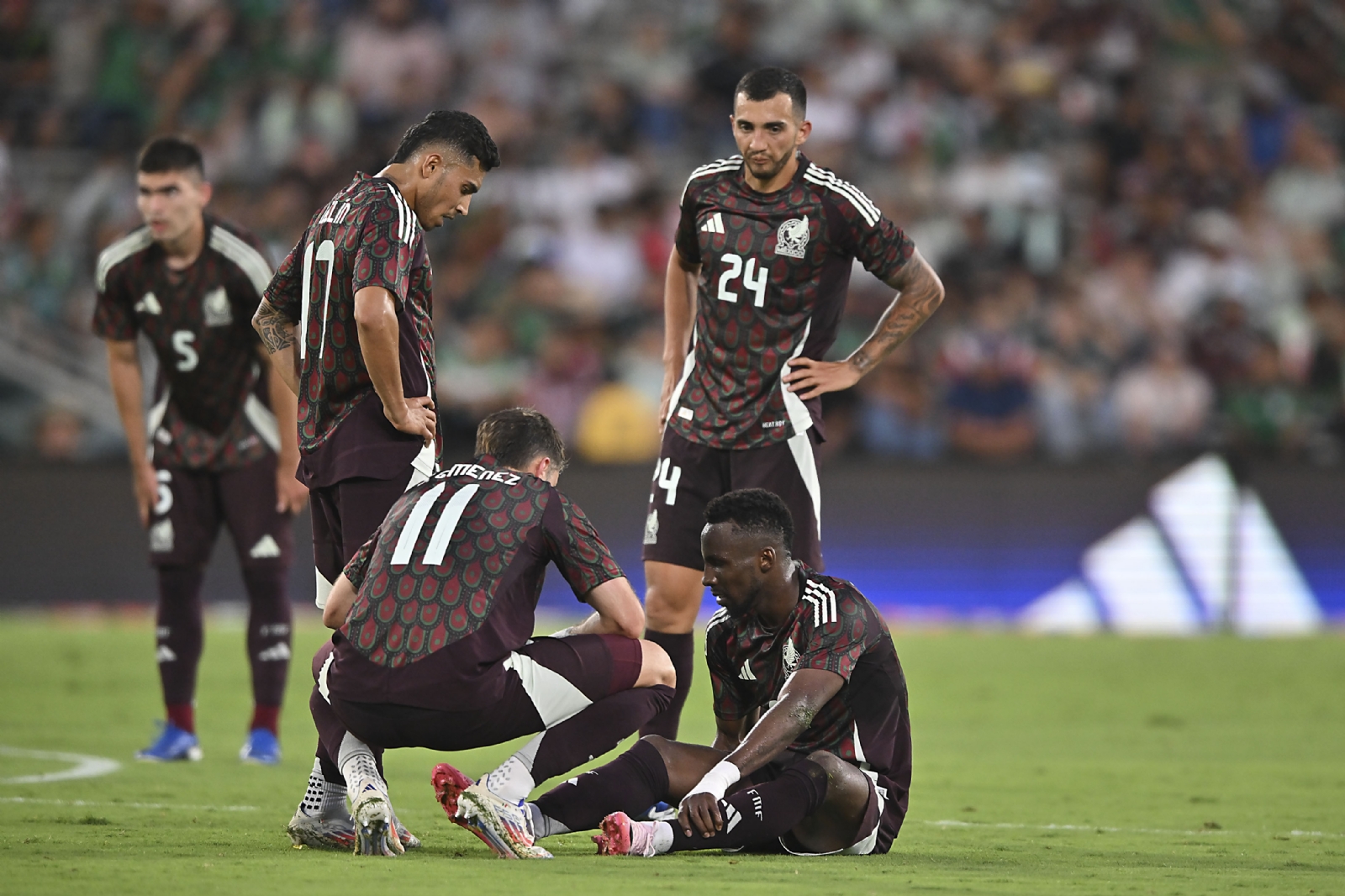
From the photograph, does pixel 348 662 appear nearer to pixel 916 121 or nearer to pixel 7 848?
pixel 7 848

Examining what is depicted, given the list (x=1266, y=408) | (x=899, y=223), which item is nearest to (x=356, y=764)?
(x=1266, y=408)

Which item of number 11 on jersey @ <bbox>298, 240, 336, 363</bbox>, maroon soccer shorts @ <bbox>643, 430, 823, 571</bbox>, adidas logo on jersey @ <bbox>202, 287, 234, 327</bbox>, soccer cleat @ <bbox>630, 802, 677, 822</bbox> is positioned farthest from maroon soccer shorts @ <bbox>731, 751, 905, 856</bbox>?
adidas logo on jersey @ <bbox>202, 287, 234, 327</bbox>

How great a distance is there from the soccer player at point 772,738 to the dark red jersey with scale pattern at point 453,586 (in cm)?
44

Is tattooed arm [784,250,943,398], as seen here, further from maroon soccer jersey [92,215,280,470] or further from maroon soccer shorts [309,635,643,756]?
maroon soccer jersey [92,215,280,470]

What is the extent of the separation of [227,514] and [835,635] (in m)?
3.78

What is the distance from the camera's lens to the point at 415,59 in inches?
720

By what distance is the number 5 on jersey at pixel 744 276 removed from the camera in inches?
271

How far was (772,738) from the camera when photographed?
5.23 meters

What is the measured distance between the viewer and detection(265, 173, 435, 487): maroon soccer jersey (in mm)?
5672

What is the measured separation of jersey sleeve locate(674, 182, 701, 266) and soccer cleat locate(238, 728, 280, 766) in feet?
9.32

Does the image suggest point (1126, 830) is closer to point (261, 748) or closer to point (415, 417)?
point (415, 417)

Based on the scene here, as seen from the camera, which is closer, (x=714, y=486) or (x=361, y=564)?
(x=361, y=564)

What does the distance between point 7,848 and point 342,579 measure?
1231mm

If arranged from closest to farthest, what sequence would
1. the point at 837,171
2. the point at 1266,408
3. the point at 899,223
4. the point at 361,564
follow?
the point at 361,564
the point at 1266,408
the point at 837,171
the point at 899,223
